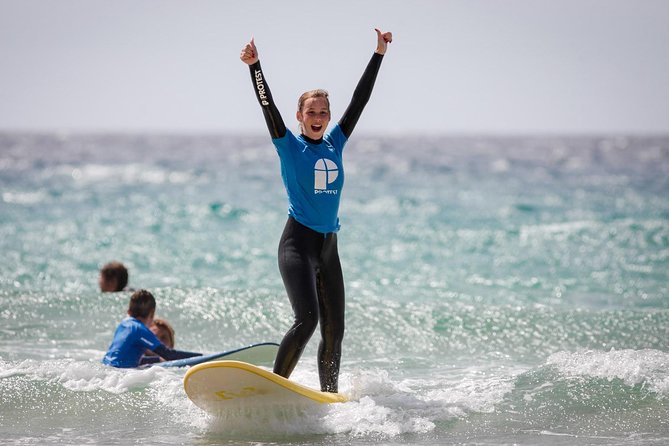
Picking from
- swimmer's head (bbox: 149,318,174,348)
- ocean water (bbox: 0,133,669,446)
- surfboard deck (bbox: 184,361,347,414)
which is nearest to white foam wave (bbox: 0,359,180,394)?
ocean water (bbox: 0,133,669,446)

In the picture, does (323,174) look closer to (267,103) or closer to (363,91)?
(267,103)

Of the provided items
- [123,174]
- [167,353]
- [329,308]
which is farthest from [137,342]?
[123,174]

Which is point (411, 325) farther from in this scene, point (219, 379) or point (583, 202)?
point (583, 202)

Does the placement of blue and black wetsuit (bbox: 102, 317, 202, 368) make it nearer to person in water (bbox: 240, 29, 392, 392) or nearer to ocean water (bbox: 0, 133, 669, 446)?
ocean water (bbox: 0, 133, 669, 446)

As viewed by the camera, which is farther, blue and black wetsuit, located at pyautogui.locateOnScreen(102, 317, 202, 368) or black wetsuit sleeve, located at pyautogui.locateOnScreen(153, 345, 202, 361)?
black wetsuit sleeve, located at pyautogui.locateOnScreen(153, 345, 202, 361)

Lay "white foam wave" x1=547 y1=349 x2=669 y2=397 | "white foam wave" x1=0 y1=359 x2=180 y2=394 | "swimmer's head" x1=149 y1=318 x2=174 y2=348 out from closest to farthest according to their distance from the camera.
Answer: "white foam wave" x1=547 y1=349 x2=669 y2=397
"white foam wave" x1=0 y1=359 x2=180 y2=394
"swimmer's head" x1=149 y1=318 x2=174 y2=348

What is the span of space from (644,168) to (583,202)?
740 inches

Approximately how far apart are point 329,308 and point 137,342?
2.04 m

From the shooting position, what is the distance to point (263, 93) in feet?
17.5

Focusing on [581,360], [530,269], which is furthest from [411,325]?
[530,269]

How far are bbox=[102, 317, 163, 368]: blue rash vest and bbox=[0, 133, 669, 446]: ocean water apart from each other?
0.18 meters

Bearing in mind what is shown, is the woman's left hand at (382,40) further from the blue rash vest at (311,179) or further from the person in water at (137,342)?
the person in water at (137,342)

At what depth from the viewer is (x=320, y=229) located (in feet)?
18.1

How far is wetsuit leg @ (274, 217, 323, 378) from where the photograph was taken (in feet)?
17.4
